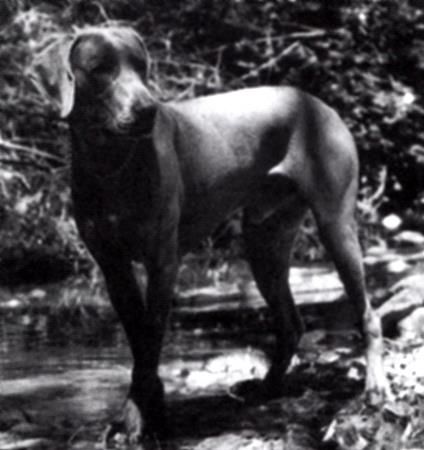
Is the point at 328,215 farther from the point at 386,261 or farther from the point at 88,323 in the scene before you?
the point at 386,261

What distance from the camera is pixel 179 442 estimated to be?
12.5 feet

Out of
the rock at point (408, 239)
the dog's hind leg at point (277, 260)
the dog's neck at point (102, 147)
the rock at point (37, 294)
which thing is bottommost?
the rock at point (37, 294)

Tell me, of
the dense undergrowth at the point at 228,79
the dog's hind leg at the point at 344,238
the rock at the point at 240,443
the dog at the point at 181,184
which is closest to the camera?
the rock at the point at 240,443

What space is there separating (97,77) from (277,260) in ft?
4.11

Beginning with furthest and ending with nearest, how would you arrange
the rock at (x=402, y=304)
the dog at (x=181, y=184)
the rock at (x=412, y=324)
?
the rock at (x=402, y=304)
the rock at (x=412, y=324)
the dog at (x=181, y=184)

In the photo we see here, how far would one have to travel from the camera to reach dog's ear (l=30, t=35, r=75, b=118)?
3.72 metres

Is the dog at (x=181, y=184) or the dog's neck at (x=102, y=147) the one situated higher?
the dog's neck at (x=102, y=147)

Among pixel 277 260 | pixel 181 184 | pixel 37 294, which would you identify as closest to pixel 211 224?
pixel 181 184

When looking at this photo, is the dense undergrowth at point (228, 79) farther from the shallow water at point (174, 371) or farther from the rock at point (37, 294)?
the shallow water at point (174, 371)

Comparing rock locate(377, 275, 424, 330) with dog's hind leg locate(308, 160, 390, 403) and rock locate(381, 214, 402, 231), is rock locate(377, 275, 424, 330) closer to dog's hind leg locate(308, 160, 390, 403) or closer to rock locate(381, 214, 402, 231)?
rock locate(381, 214, 402, 231)

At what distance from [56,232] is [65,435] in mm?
2363

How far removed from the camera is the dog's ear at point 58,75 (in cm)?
372

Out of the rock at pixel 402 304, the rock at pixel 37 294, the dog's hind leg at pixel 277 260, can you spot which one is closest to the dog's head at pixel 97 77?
the dog's hind leg at pixel 277 260

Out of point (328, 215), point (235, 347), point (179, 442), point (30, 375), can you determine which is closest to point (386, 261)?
point (235, 347)
